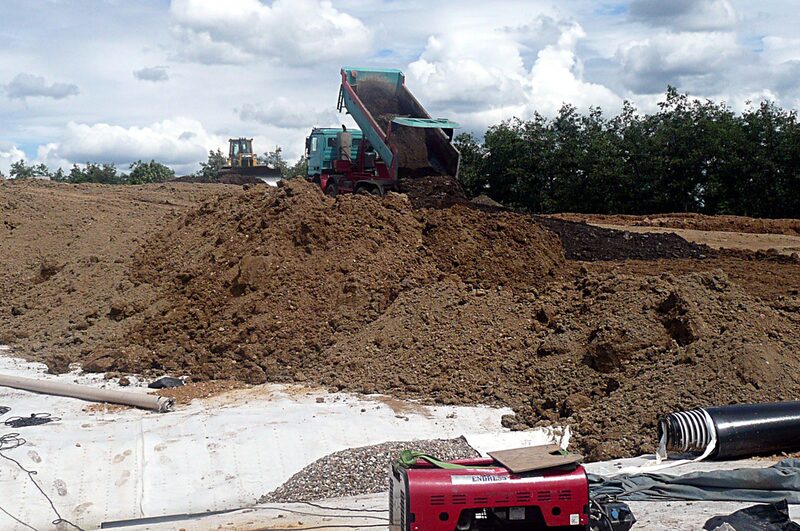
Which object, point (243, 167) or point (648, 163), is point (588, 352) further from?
point (243, 167)

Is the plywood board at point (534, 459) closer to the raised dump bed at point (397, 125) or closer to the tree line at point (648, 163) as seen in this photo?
the raised dump bed at point (397, 125)

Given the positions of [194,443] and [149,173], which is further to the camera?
[149,173]

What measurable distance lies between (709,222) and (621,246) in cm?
637

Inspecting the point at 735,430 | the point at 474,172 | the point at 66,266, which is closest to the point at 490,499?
the point at 735,430

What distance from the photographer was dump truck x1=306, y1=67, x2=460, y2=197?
17.7 m

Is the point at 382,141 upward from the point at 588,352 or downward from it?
upward

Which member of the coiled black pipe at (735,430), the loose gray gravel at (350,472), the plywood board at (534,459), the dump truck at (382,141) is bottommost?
the loose gray gravel at (350,472)

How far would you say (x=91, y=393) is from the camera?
9305 millimetres

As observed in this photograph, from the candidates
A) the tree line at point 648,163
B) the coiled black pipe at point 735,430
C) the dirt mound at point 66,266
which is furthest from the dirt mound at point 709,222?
the coiled black pipe at point 735,430

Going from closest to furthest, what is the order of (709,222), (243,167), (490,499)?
(490,499)
(709,222)
(243,167)

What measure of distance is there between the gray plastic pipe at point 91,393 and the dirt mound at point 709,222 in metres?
14.9

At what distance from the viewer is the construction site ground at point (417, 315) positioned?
8.23 metres

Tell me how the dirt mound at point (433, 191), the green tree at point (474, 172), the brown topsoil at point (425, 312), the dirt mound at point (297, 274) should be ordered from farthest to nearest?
the green tree at point (474, 172), the dirt mound at point (433, 191), the dirt mound at point (297, 274), the brown topsoil at point (425, 312)

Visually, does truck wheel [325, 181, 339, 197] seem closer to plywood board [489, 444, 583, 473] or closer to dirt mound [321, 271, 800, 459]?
dirt mound [321, 271, 800, 459]
